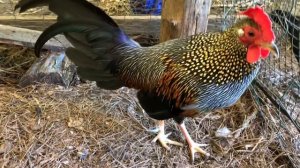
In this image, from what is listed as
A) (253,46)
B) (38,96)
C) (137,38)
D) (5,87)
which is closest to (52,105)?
(38,96)

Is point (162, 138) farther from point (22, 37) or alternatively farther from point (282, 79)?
point (22, 37)

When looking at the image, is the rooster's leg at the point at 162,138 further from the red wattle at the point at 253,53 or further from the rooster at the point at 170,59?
the red wattle at the point at 253,53

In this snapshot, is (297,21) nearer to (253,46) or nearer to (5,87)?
(253,46)

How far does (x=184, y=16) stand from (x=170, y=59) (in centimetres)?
46

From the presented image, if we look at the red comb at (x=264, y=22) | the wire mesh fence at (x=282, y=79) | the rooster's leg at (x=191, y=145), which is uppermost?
A: the red comb at (x=264, y=22)

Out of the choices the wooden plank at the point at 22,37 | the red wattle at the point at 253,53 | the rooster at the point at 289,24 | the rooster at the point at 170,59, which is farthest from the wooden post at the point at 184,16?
the wooden plank at the point at 22,37

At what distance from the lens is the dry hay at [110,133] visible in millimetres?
2568

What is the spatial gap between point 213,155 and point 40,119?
4.05ft

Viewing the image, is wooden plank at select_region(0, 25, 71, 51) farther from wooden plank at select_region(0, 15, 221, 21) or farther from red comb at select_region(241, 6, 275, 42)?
red comb at select_region(241, 6, 275, 42)

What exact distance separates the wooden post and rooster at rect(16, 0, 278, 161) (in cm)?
31

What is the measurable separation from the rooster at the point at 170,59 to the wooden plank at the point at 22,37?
721mm

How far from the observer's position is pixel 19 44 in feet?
10.5

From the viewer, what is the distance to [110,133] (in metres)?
2.74

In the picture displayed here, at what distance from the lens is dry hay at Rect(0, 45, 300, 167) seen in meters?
2.57
